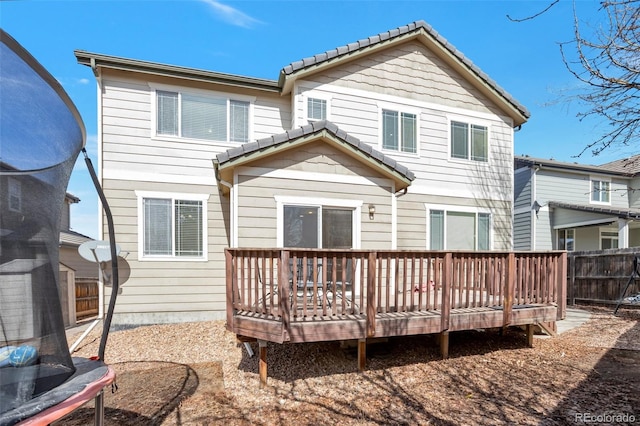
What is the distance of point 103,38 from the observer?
7238mm

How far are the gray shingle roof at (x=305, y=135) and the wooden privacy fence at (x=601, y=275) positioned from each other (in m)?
7.73

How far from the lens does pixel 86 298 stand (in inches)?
373

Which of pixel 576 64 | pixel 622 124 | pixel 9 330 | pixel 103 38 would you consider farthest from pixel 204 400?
pixel 103 38

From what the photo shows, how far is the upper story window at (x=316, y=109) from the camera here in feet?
24.8

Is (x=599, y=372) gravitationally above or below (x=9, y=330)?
below

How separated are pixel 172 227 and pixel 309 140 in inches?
149

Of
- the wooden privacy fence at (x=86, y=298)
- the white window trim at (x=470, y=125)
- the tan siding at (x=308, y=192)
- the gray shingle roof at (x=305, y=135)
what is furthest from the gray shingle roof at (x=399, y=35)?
the wooden privacy fence at (x=86, y=298)

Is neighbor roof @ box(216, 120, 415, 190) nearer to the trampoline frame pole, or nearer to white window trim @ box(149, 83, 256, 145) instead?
white window trim @ box(149, 83, 256, 145)

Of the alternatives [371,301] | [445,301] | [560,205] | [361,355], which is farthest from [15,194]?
[560,205]

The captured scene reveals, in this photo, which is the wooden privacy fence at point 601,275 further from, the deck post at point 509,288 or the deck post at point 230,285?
the deck post at point 230,285

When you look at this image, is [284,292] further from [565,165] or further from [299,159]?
[565,165]

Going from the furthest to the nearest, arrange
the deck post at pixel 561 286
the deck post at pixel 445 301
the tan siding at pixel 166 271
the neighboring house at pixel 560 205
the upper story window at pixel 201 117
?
1. the neighboring house at pixel 560 205
2. the upper story window at pixel 201 117
3. the tan siding at pixel 166 271
4. the deck post at pixel 561 286
5. the deck post at pixel 445 301

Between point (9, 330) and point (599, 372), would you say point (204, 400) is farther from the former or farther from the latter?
point (599, 372)

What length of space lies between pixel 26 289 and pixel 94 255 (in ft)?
16.0
